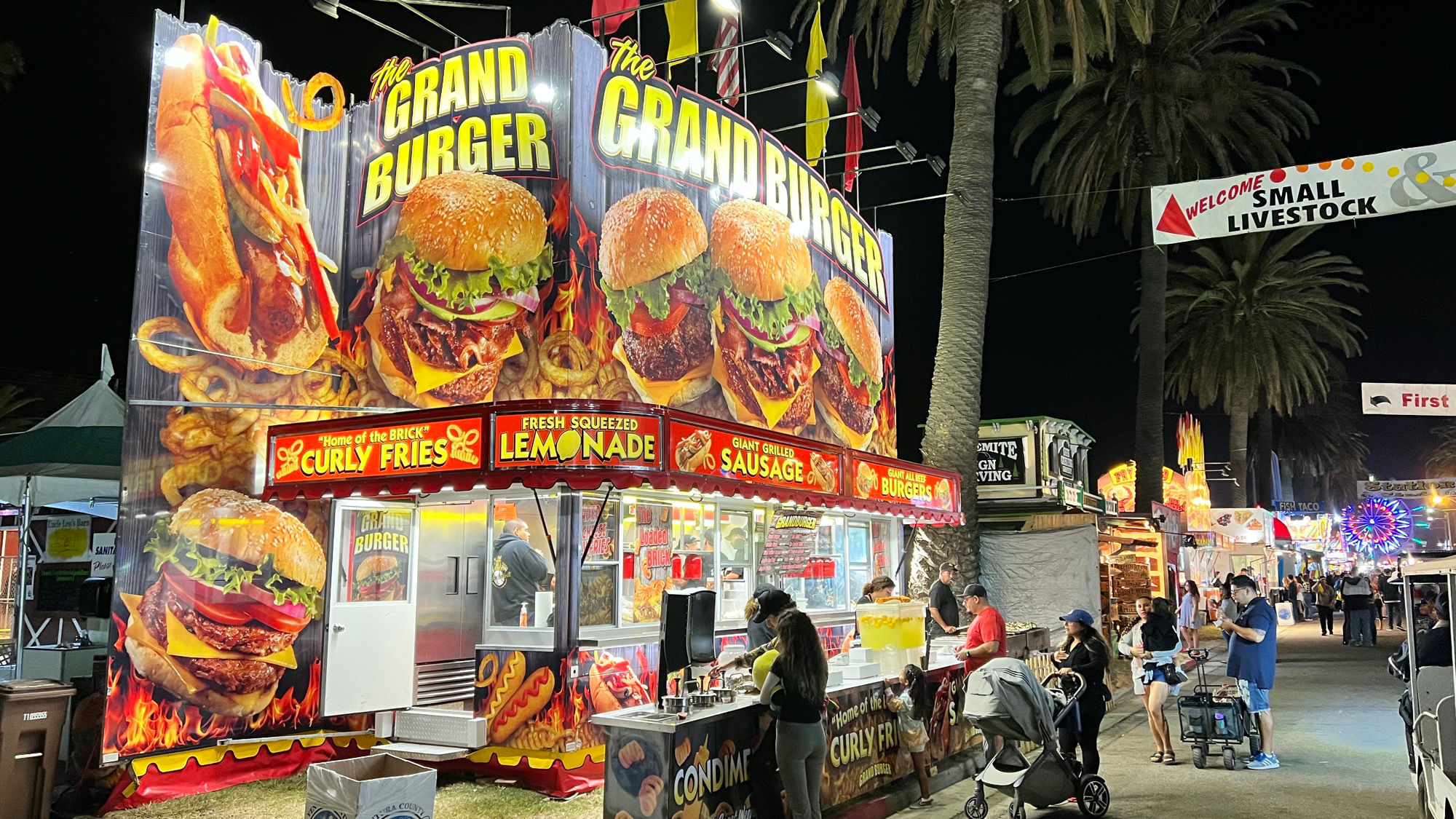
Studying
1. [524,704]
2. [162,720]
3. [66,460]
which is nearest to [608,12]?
[66,460]

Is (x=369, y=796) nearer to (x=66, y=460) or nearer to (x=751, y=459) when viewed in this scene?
(x=751, y=459)

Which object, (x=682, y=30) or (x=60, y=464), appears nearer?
(x=60, y=464)

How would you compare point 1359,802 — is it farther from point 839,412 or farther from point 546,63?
point 546,63

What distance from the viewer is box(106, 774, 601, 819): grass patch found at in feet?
29.8

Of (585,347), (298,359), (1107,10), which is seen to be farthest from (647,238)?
(1107,10)

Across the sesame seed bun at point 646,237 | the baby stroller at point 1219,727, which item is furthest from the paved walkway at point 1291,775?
the sesame seed bun at point 646,237

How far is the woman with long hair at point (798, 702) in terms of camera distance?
721 centimetres

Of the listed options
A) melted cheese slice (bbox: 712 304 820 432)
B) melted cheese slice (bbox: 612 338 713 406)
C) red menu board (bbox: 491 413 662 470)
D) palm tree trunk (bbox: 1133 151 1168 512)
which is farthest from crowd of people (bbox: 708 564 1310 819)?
palm tree trunk (bbox: 1133 151 1168 512)

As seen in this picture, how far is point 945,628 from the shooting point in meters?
13.3

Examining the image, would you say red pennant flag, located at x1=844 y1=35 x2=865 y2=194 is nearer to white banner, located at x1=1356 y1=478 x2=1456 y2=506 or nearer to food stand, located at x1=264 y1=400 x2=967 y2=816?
food stand, located at x1=264 y1=400 x2=967 y2=816

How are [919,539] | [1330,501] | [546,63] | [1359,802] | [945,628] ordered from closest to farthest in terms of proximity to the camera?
[1359,802] → [546,63] → [945,628] → [919,539] → [1330,501]

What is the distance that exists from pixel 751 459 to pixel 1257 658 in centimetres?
601

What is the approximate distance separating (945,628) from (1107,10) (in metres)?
10.1

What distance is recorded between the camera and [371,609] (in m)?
11.2
